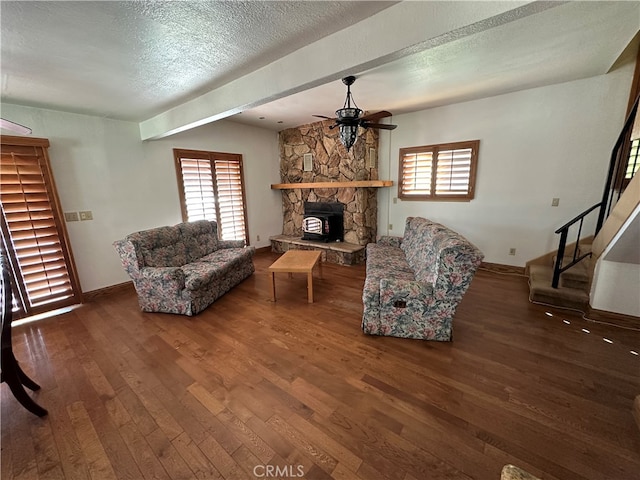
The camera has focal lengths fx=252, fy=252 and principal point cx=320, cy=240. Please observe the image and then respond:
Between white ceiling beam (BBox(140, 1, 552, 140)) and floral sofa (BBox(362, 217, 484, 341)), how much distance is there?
1441 mm

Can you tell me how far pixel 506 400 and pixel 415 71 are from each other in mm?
3035

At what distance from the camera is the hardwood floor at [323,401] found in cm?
137

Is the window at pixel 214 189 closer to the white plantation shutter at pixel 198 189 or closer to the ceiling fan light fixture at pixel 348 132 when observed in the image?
the white plantation shutter at pixel 198 189

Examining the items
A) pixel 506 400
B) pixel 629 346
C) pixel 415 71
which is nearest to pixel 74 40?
pixel 415 71

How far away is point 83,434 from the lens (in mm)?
1575

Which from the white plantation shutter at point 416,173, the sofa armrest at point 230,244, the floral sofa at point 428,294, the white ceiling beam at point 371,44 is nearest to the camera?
the white ceiling beam at point 371,44

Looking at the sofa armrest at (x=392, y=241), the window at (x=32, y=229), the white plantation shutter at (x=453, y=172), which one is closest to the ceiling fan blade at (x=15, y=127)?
the window at (x=32, y=229)

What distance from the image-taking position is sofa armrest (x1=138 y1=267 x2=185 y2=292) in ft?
9.41

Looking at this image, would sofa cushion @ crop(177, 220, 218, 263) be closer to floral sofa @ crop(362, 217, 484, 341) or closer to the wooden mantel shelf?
the wooden mantel shelf

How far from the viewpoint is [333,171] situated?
499 centimetres

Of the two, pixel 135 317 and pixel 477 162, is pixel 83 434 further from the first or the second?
pixel 477 162

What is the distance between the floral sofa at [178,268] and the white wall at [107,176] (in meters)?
0.84

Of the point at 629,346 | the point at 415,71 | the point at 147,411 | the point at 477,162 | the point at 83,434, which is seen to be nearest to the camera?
the point at 83,434

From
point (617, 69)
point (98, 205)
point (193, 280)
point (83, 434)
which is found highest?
point (617, 69)
